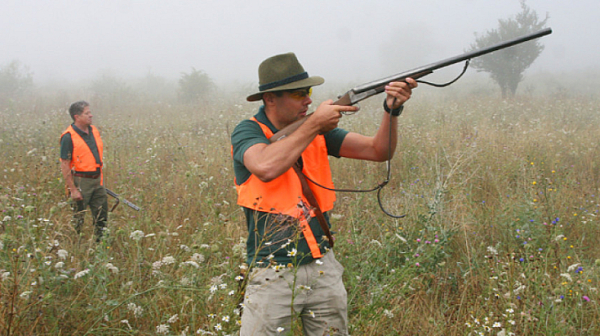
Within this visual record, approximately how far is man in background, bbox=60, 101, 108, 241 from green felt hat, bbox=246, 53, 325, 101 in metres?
3.87

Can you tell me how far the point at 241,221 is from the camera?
4.50 meters

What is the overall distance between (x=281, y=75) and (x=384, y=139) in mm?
745

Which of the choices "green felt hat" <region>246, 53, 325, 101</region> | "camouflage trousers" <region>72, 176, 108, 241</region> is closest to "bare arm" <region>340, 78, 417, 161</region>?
"green felt hat" <region>246, 53, 325, 101</region>

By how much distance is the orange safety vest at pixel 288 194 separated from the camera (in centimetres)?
207

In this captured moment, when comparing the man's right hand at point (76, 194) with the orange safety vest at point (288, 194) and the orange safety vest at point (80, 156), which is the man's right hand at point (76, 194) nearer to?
the orange safety vest at point (80, 156)

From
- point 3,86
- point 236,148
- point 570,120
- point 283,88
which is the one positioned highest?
point 3,86

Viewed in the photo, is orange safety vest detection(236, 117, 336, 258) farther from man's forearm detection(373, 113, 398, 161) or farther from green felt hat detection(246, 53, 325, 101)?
man's forearm detection(373, 113, 398, 161)

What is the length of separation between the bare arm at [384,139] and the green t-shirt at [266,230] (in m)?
0.53

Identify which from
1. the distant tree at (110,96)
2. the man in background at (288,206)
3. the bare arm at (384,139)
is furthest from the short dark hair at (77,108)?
the distant tree at (110,96)

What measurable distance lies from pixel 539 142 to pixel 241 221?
561 cm

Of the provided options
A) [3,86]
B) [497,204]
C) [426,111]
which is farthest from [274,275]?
[3,86]

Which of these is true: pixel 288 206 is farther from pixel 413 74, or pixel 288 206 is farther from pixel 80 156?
pixel 80 156

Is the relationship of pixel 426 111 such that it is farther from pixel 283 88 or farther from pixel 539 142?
pixel 283 88

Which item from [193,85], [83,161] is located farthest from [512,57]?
[83,161]
